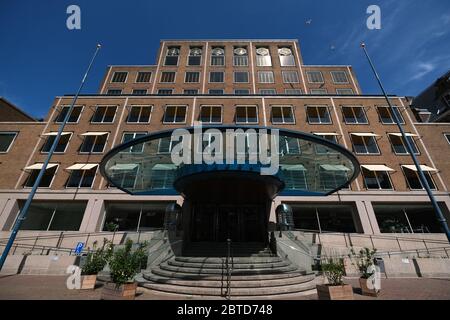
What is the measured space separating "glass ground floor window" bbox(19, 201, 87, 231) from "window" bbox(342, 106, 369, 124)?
2798cm

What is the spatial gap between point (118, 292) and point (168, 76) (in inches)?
1341

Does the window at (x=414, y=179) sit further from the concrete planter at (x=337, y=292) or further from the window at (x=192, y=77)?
the window at (x=192, y=77)

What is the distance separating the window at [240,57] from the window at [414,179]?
88.4ft

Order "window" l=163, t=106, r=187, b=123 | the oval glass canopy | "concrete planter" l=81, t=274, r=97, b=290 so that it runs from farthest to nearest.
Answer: "window" l=163, t=106, r=187, b=123, the oval glass canopy, "concrete planter" l=81, t=274, r=97, b=290

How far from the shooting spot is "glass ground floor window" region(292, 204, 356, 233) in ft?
64.4

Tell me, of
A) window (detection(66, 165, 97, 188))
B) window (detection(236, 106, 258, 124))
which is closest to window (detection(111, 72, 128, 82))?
window (detection(66, 165, 97, 188))

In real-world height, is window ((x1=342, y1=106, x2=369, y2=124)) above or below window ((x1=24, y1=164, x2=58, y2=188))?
above

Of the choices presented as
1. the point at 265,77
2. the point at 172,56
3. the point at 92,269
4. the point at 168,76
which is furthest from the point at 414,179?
the point at 172,56

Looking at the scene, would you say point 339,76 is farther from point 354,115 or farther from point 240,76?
point 240,76

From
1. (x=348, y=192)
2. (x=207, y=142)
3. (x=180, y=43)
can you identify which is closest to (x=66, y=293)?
(x=207, y=142)

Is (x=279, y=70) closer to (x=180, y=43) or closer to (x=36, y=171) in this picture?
(x=180, y=43)

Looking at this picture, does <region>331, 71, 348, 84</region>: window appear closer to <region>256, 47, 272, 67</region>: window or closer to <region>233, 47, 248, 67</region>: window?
<region>256, 47, 272, 67</region>: window

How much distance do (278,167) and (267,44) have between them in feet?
117

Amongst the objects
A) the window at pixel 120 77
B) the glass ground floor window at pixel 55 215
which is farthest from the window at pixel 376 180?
the window at pixel 120 77
